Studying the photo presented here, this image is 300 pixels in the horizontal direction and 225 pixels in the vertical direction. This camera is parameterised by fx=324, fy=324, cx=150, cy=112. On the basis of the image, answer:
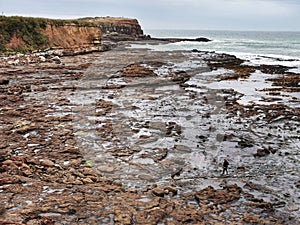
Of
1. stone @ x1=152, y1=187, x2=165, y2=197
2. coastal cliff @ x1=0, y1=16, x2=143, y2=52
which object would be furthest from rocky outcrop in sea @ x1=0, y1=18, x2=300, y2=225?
coastal cliff @ x1=0, y1=16, x2=143, y2=52

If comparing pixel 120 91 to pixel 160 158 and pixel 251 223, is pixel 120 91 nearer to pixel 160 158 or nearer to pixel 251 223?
pixel 160 158

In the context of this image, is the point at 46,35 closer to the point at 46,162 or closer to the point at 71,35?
the point at 71,35

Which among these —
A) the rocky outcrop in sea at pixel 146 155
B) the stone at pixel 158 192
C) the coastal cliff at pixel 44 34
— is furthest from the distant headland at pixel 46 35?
the stone at pixel 158 192

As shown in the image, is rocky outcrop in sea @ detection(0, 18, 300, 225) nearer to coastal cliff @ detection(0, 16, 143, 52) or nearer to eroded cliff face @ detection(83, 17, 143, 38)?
coastal cliff @ detection(0, 16, 143, 52)

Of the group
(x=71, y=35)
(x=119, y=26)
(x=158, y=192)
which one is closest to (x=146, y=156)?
(x=158, y=192)

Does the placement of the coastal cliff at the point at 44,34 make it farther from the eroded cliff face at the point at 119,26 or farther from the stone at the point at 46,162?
the eroded cliff face at the point at 119,26

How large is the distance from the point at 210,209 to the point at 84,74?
73.3ft

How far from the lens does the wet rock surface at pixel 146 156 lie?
23.0 feet

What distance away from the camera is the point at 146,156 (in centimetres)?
1041

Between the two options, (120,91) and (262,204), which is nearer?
(262,204)

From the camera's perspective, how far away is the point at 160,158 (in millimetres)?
10234

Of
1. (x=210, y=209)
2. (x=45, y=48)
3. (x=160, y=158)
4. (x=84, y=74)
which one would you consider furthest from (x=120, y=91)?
(x=45, y=48)

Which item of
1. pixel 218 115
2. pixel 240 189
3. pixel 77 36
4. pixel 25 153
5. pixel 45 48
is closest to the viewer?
pixel 240 189

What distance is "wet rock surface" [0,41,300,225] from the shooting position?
7.02 meters
